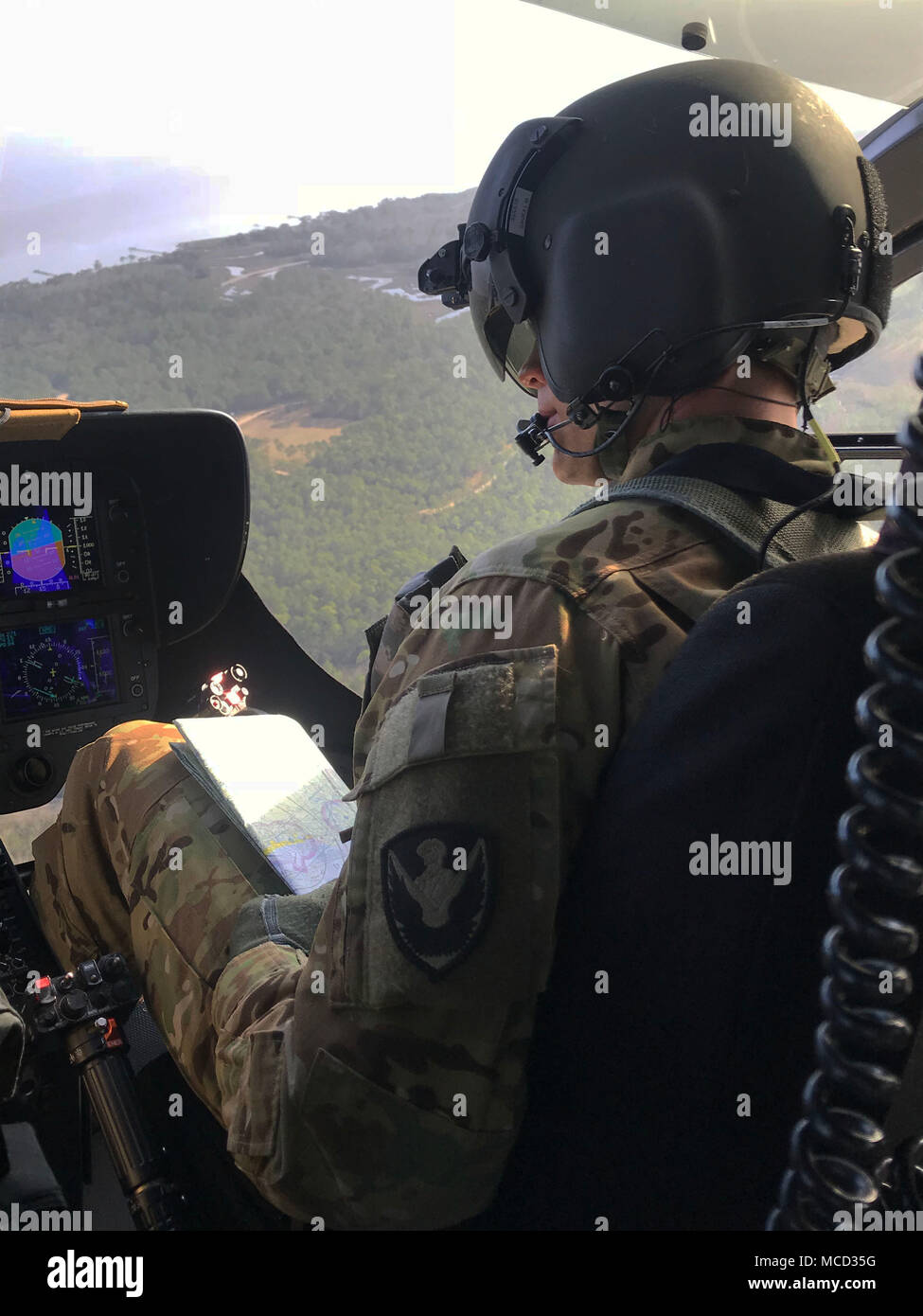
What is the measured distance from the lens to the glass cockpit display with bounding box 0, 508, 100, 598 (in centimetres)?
209

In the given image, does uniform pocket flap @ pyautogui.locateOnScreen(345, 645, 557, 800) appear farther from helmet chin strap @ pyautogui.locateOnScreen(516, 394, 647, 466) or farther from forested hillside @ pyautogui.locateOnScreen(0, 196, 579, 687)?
forested hillside @ pyautogui.locateOnScreen(0, 196, 579, 687)

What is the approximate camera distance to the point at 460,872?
0.84 meters

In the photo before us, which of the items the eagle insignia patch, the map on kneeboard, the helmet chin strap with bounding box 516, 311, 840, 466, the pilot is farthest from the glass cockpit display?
the eagle insignia patch

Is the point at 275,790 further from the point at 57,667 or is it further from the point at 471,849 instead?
the point at 57,667

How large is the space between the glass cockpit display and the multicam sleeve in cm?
141

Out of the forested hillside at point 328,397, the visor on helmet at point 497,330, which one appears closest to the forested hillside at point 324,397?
the forested hillside at point 328,397

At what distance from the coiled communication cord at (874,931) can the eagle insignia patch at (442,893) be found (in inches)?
10.4

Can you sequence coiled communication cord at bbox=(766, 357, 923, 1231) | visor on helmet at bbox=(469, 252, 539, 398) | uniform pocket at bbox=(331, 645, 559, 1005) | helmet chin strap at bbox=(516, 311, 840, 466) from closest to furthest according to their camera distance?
coiled communication cord at bbox=(766, 357, 923, 1231), uniform pocket at bbox=(331, 645, 559, 1005), helmet chin strap at bbox=(516, 311, 840, 466), visor on helmet at bbox=(469, 252, 539, 398)

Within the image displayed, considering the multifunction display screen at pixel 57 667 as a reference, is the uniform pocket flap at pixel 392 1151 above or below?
below

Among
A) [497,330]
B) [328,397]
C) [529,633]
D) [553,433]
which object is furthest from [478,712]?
[328,397]

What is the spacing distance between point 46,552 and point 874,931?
1882 millimetres

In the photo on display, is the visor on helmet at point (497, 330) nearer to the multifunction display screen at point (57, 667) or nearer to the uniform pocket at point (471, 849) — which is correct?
the uniform pocket at point (471, 849)

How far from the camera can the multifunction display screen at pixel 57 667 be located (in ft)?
6.91
